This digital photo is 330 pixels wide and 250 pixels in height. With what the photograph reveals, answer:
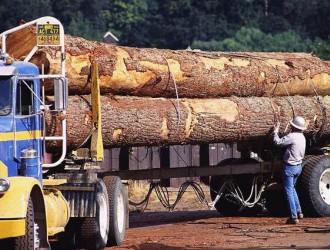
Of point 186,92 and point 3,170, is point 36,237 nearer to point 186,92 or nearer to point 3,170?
point 3,170

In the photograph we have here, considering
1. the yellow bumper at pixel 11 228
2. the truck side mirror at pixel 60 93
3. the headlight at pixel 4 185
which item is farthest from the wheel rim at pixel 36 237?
the truck side mirror at pixel 60 93

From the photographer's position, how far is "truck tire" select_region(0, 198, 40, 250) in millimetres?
14445

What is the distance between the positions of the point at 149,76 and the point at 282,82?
4.07 metres

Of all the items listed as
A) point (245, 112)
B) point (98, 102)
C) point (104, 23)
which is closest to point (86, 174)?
point (98, 102)

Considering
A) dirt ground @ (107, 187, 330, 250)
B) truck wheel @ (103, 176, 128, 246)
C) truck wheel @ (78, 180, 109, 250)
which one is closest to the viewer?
truck wheel @ (78, 180, 109, 250)

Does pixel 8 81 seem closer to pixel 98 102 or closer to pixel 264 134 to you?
pixel 98 102

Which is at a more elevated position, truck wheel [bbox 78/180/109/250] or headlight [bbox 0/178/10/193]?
headlight [bbox 0/178/10/193]

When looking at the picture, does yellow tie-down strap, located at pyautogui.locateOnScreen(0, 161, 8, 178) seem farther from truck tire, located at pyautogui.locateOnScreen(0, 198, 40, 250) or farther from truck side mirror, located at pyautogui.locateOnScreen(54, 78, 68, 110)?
truck side mirror, located at pyautogui.locateOnScreen(54, 78, 68, 110)

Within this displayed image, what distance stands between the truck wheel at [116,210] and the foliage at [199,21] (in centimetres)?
Result: 6631

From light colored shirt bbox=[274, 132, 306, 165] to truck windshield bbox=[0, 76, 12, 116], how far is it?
741 centimetres

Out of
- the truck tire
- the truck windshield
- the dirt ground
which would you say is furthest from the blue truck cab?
the dirt ground

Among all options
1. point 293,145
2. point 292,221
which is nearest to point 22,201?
point 292,221

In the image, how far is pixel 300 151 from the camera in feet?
70.9

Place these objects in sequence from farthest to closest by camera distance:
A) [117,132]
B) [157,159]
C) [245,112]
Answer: [157,159]
[245,112]
[117,132]
